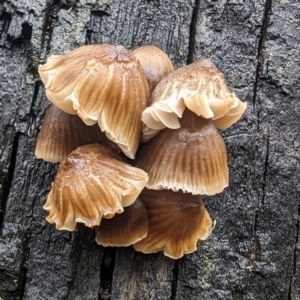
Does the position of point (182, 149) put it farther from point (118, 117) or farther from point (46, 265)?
point (46, 265)

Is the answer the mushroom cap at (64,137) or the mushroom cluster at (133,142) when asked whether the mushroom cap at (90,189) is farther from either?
the mushroom cap at (64,137)

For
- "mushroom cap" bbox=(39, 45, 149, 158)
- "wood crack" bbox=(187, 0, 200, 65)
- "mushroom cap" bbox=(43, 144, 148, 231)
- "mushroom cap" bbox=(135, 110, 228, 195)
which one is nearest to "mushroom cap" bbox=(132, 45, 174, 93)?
"mushroom cap" bbox=(39, 45, 149, 158)

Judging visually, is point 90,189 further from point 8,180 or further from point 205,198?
point 205,198

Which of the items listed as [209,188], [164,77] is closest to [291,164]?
[209,188]

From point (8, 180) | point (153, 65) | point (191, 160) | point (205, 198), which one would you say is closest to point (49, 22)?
point (153, 65)

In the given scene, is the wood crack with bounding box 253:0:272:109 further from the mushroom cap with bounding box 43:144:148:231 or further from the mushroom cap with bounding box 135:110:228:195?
the mushroom cap with bounding box 43:144:148:231

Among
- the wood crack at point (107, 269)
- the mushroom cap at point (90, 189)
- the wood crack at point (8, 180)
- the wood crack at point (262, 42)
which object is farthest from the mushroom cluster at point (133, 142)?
the wood crack at point (262, 42)
